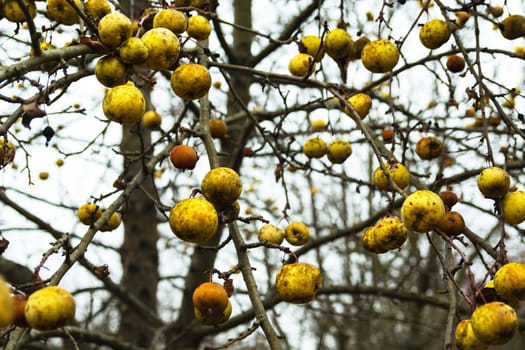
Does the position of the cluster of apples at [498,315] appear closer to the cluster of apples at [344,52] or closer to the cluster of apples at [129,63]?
the cluster of apples at [344,52]

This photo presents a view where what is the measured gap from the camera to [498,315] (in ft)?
4.76

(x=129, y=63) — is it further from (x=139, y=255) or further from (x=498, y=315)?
(x=139, y=255)

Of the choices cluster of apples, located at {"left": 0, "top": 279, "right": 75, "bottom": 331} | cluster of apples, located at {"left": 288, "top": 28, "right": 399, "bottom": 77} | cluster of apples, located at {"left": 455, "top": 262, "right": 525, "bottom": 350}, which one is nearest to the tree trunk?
cluster of apples, located at {"left": 288, "top": 28, "right": 399, "bottom": 77}

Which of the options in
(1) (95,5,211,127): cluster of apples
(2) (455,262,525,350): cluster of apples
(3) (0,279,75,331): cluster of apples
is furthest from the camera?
(1) (95,5,211,127): cluster of apples

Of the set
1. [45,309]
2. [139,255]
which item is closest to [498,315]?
[45,309]

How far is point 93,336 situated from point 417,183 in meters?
2.30

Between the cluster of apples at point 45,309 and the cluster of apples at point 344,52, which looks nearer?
the cluster of apples at point 45,309

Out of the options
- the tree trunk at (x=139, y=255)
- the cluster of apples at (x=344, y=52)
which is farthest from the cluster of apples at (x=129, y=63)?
the tree trunk at (x=139, y=255)

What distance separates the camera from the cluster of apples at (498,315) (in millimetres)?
1448

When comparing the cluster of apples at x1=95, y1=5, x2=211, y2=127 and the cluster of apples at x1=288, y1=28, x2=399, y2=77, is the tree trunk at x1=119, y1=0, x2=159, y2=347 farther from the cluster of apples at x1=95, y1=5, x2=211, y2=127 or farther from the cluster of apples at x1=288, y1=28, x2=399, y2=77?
the cluster of apples at x1=95, y1=5, x2=211, y2=127

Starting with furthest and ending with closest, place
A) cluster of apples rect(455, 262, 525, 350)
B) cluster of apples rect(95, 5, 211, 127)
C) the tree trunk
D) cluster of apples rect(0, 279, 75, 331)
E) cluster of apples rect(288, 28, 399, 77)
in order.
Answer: the tree trunk, cluster of apples rect(288, 28, 399, 77), cluster of apples rect(95, 5, 211, 127), cluster of apples rect(455, 262, 525, 350), cluster of apples rect(0, 279, 75, 331)

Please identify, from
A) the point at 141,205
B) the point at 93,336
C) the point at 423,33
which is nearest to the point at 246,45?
the point at 141,205

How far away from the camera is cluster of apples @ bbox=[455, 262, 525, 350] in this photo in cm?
145

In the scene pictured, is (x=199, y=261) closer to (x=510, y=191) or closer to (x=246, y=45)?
(x=246, y=45)
